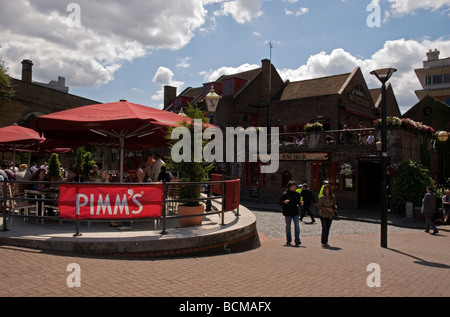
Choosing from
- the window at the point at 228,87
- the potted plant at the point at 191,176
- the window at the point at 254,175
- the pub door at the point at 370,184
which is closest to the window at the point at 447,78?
the window at the point at 228,87

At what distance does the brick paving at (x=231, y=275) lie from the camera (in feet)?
14.4

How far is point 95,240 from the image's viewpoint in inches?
239

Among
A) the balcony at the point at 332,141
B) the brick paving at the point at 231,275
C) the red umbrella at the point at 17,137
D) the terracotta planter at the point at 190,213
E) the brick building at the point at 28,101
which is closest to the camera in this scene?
the brick paving at the point at 231,275

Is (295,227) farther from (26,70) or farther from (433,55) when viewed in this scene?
(433,55)

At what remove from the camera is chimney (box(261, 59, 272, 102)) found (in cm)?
3166

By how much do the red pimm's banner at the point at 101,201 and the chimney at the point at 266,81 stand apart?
26.5m

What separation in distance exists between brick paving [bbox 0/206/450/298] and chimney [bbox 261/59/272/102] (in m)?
25.2

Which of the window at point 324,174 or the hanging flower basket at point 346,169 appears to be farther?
the window at point 324,174

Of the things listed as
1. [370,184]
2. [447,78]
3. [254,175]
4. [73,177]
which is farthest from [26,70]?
[447,78]

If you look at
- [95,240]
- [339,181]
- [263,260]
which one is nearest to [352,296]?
[263,260]

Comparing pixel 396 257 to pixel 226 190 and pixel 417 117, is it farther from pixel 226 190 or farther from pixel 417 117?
pixel 417 117

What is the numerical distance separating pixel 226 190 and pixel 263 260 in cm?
206

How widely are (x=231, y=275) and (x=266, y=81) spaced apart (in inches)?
1112

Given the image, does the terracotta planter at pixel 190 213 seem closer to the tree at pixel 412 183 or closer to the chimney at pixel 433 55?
the tree at pixel 412 183
